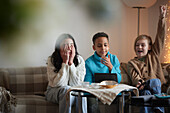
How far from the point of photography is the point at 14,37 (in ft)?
0.65

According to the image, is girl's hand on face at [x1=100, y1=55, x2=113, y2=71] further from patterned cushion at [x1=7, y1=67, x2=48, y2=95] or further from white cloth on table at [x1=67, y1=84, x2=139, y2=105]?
patterned cushion at [x1=7, y1=67, x2=48, y2=95]

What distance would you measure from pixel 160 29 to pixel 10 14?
1748 mm

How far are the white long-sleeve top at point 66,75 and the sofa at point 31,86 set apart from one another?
164mm

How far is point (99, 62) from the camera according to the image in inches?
64.7

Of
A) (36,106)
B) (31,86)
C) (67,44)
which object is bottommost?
(36,106)

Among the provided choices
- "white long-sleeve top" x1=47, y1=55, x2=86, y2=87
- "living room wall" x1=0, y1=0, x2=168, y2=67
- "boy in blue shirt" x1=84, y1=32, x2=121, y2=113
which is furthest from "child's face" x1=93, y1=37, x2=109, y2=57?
"living room wall" x1=0, y1=0, x2=168, y2=67

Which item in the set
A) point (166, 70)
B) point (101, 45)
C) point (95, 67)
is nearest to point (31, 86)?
point (95, 67)

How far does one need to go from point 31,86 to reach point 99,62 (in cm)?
60

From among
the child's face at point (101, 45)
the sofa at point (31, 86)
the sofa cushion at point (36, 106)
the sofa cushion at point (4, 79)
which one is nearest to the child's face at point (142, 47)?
the sofa at point (31, 86)

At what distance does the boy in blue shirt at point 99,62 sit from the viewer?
1564 mm

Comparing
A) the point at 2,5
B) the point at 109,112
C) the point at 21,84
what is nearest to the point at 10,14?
the point at 2,5

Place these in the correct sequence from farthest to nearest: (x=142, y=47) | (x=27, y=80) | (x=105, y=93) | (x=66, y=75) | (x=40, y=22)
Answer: (x=27, y=80)
(x=142, y=47)
(x=66, y=75)
(x=105, y=93)
(x=40, y=22)

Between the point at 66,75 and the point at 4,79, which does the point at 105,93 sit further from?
the point at 4,79

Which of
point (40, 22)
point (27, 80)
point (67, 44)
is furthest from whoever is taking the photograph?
point (27, 80)
